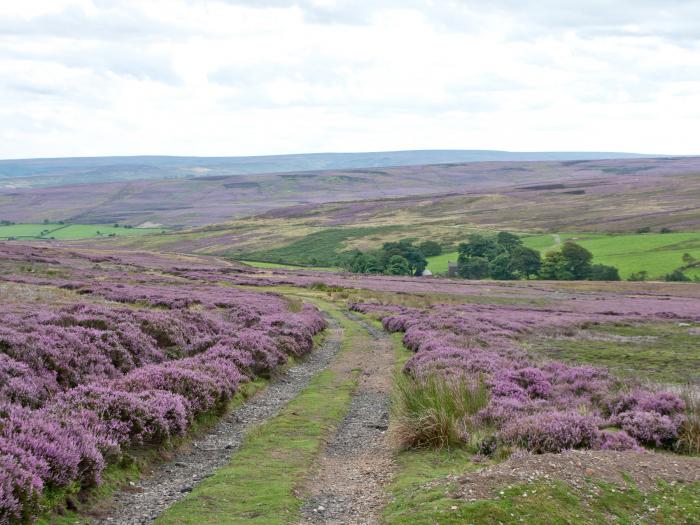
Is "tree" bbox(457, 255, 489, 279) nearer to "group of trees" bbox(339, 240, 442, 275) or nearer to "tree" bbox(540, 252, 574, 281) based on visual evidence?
"group of trees" bbox(339, 240, 442, 275)

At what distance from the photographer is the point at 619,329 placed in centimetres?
4366

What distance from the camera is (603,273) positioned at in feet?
363

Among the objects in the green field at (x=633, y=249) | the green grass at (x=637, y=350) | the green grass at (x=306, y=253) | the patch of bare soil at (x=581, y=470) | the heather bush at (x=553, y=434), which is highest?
the patch of bare soil at (x=581, y=470)

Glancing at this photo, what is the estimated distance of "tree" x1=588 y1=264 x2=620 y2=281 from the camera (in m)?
109

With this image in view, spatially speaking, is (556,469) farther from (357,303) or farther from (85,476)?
(357,303)

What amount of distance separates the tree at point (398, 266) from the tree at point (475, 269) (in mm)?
11298

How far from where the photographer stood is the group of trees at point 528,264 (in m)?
115

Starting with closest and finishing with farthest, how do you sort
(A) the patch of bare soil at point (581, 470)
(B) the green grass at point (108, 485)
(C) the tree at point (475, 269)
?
(B) the green grass at point (108, 485) < (A) the patch of bare soil at point (581, 470) < (C) the tree at point (475, 269)

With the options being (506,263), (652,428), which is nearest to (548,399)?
(652,428)

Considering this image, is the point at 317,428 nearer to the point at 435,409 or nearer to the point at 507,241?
the point at 435,409

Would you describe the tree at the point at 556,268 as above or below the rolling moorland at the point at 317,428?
below

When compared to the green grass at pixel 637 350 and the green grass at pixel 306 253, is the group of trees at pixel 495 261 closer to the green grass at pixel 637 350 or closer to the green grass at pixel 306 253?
the green grass at pixel 306 253

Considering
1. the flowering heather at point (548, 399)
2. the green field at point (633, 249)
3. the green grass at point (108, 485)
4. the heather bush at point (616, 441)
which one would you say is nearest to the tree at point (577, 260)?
the green field at point (633, 249)

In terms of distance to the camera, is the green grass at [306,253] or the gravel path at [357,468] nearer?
the gravel path at [357,468]
